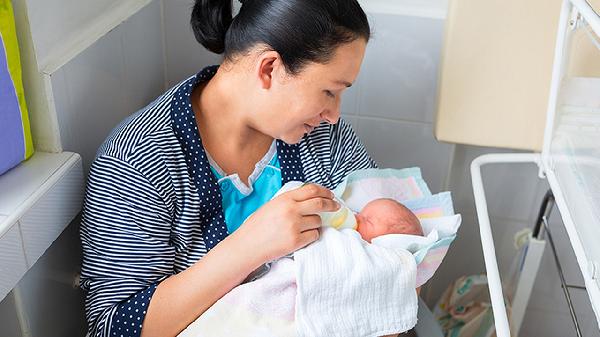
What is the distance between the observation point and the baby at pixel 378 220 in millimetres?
1063

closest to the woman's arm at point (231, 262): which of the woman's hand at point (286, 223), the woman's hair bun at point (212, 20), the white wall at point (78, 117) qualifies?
the woman's hand at point (286, 223)

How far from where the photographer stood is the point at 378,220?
1072mm

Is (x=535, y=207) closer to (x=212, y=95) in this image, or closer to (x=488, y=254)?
(x=488, y=254)

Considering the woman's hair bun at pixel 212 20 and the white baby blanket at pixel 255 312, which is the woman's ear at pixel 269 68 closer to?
the woman's hair bun at pixel 212 20

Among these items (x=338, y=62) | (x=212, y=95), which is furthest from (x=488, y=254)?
(x=212, y=95)

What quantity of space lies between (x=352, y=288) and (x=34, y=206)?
1.63ft

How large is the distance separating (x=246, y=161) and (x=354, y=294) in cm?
33

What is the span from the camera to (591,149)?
0.87 m

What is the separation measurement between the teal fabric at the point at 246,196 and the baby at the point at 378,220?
15cm

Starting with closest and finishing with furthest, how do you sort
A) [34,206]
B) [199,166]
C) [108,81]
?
[34,206] < [199,166] < [108,81]

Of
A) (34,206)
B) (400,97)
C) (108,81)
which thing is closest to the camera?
(34,206)

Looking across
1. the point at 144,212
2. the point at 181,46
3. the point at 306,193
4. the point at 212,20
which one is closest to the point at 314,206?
the point at 306,193

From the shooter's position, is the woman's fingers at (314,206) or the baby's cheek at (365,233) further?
the baby's cheek at (365,233)

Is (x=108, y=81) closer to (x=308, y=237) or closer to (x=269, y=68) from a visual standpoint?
(x=269, y=68)
